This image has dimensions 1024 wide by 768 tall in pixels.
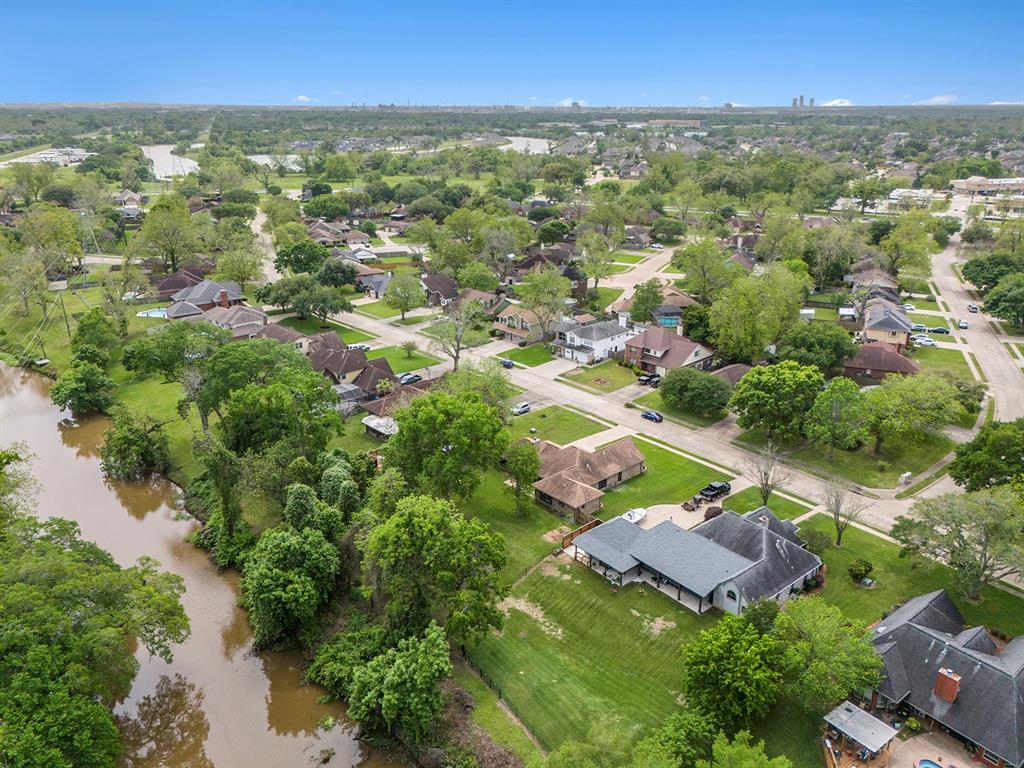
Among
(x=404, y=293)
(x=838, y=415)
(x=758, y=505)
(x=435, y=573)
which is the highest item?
(x=838, y=415)

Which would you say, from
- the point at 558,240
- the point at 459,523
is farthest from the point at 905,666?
the point at 558,240

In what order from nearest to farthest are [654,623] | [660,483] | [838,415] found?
1. [654,623]
2. [660,483]
3. [838,415]

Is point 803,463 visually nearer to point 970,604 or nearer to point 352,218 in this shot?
Result: point 970,604

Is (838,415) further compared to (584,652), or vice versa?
(838,415)

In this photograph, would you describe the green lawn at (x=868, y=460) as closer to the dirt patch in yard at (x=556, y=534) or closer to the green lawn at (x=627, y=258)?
the dirt patch in yard at (x=556, y=534)

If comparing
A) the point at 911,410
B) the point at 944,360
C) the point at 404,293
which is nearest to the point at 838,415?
the point at 911,410

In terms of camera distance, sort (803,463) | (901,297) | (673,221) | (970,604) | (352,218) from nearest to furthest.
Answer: (970,604), (803,463), (901,297), (673,221), (352,218)

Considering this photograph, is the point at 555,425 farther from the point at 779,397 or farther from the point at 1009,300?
the point at 1009,300
